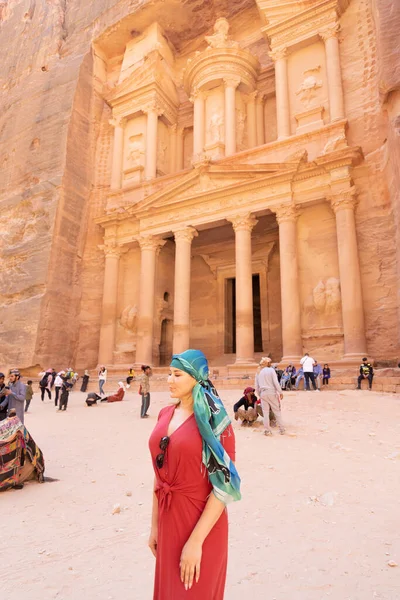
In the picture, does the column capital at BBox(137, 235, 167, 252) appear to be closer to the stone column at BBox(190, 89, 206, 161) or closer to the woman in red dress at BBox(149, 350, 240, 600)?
the stone column at BBox(190, 89, 206, 161)

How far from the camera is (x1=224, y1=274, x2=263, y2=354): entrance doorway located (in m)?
20.8

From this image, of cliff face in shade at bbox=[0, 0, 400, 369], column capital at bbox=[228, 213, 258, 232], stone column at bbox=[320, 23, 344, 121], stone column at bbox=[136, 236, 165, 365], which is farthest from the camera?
stone column at bbox=[136, 236, 165, 365]

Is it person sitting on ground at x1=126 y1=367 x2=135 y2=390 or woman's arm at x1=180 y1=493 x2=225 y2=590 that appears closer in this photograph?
woman's arm at x1=180 y1=493 x2=225 y2=590

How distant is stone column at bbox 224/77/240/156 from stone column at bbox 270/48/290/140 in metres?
2.27

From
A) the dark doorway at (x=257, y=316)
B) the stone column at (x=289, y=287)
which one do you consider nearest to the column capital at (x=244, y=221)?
the stone column at (x=289, y=287)

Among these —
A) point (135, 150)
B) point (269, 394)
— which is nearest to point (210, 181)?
point (135, 150)

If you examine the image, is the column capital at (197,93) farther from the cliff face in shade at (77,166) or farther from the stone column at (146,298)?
the stone column at (146,298)

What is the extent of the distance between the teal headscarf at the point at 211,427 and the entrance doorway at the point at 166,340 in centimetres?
1841

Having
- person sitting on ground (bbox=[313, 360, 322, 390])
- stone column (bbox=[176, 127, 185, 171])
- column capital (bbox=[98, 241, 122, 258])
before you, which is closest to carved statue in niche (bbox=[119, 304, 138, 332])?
column capital (bbox=[98, 241, 122, 258])

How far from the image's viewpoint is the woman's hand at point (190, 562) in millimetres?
1625

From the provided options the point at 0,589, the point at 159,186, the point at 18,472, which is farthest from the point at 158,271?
the point at 0,589

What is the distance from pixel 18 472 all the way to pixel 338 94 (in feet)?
62.0

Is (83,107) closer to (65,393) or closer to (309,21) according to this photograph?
(309,21)

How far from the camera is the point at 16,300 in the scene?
771 inches
